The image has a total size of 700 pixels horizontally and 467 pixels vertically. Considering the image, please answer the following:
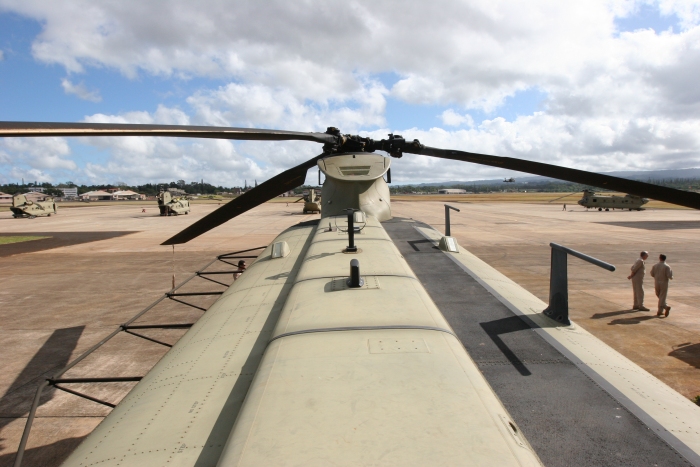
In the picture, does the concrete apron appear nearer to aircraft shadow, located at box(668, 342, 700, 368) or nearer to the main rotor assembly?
the main rotor assembly

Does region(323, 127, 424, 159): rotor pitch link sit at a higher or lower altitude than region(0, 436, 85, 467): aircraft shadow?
higher

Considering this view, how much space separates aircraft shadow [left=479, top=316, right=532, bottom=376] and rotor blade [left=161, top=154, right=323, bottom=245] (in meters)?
4.66

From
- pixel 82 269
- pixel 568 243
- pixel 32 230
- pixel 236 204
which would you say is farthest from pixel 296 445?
pixel 32 230

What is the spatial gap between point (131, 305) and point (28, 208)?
51.6 metres

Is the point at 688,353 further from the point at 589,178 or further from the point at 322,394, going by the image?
the point at 322,394

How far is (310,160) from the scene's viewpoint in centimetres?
858

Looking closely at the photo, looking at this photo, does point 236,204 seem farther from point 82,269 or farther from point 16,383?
point 82,269

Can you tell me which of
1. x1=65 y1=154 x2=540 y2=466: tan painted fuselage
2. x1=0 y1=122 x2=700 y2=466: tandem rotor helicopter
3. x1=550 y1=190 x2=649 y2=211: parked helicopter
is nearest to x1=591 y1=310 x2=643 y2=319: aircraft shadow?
x1=0 y1=122 x2=700 y2=466: tandem rotor helicopter

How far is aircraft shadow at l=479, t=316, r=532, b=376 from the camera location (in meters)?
3.89

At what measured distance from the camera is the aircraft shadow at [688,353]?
27.5 ft

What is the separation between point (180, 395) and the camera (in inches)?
131

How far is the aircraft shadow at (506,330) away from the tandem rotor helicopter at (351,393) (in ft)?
0.08

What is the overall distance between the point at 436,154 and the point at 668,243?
78.3 feet

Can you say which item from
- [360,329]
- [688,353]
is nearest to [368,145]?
[360,329]
